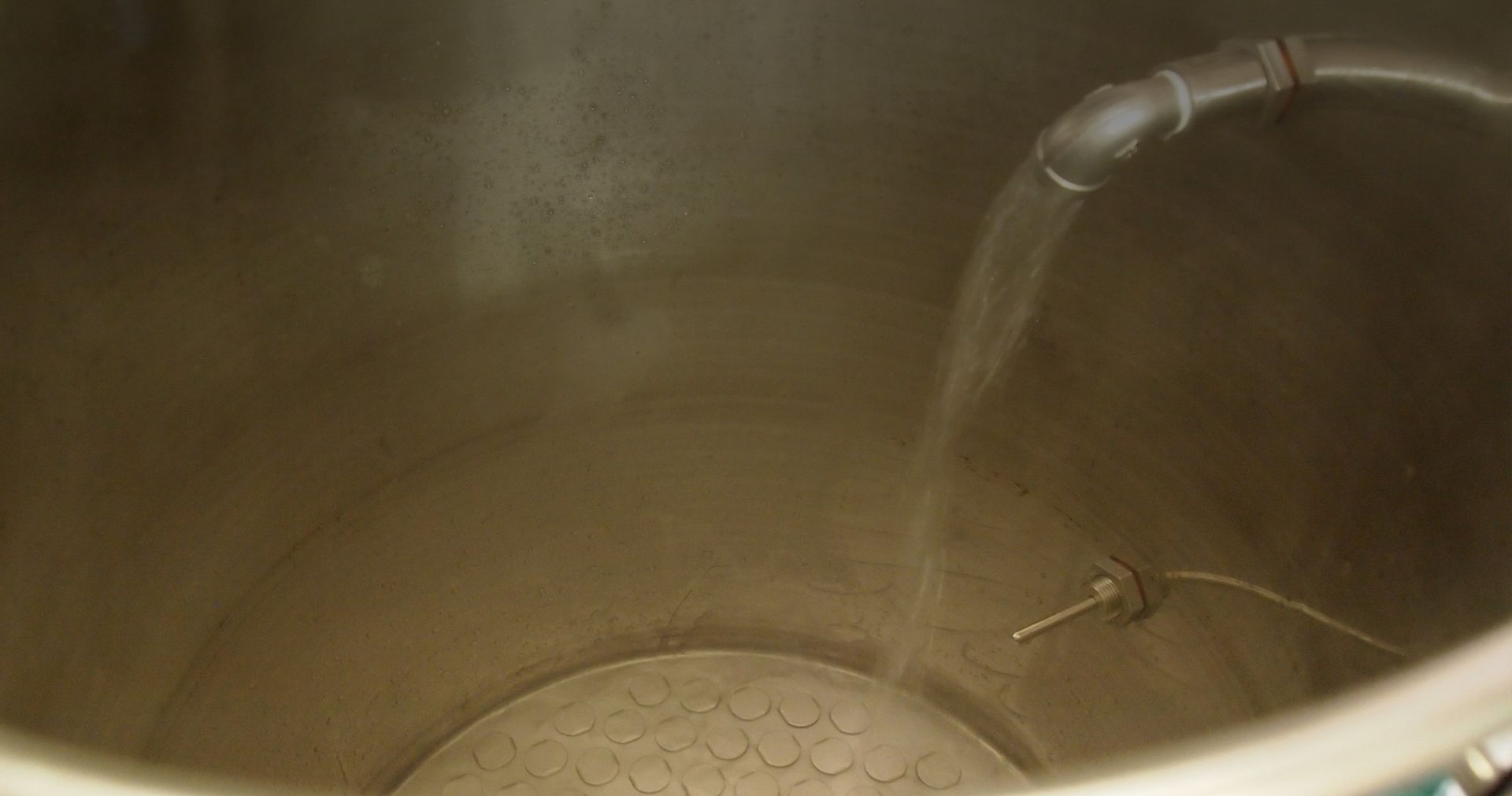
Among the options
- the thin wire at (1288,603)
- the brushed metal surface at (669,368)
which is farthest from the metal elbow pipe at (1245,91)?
the thin wire at (1288,603)

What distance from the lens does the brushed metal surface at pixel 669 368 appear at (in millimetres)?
672

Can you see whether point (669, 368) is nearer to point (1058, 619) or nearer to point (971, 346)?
point (971, 346)

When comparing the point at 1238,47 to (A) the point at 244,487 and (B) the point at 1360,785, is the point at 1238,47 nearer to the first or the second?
(B) the point at 1360,785

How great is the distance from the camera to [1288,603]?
751 mm

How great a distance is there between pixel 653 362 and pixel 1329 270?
487 mm

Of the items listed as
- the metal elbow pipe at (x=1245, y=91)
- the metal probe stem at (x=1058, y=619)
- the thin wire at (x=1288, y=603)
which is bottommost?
the thin wire at (x=1288, y=603)

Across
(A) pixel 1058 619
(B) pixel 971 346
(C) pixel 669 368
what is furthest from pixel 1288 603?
(C) pixel 669 368

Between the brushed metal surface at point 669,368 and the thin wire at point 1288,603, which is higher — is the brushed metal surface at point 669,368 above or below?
above

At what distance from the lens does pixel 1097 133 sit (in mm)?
645

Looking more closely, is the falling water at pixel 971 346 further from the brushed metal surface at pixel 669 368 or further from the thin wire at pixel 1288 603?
the thin wire at pixel 1288 603

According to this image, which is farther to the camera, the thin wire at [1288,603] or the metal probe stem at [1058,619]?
the metal probe stem at [1058,619]

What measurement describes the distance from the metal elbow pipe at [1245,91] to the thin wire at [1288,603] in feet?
0.96

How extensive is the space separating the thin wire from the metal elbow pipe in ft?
0.96

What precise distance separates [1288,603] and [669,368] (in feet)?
1.57
